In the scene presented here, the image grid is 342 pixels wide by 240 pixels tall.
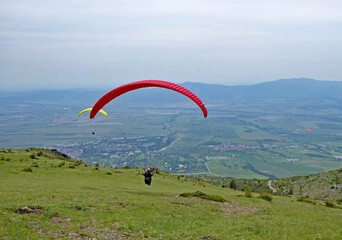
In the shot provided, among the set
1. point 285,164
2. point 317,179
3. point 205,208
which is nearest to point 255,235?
point 205,208

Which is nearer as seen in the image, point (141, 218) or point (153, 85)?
point (141, 218)

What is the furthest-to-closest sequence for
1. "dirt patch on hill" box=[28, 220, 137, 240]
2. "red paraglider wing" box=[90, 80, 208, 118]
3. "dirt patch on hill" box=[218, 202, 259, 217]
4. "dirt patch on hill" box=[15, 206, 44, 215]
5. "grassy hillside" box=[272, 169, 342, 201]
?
1. "grassy hillside" box=[272, 169, 342, 201]
2. "red paraglider wing" box=[90, 80, 208, 118]
3. "dirt patch on hill" box=[218, 202, 259, 217]
4. "dirt patch on hill" box=[15, 206, 44, 215]
5. "dirt patch on hill" box=[28, 220, 137, 240]

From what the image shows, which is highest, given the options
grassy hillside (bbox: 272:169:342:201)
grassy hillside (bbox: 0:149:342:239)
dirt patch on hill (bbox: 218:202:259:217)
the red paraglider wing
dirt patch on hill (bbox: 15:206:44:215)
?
the red paraglider wing

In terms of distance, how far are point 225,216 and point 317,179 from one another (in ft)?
132

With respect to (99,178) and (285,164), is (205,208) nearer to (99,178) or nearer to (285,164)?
(99,178)

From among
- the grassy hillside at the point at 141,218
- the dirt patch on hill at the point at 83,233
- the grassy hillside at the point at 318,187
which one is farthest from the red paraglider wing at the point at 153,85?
the grassy hillside at the point at 318,187

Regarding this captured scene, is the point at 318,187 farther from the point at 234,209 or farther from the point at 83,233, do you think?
the point at 83,233

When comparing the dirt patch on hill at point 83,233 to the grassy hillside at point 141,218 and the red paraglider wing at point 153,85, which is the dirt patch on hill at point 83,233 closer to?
the grassy hillside at point 141,218

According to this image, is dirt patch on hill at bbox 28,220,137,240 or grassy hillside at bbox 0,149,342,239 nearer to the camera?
dirt patch on hill at bbox 28,220,137,240

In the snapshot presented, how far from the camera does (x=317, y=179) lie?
171 feet

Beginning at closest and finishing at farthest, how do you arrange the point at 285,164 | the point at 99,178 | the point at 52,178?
the point at 52,178, the point at 99,178, the point at 285,164

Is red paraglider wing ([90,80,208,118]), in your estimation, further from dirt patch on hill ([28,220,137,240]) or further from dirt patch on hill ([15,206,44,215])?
dirt patch on hill ([28,220,137,240])

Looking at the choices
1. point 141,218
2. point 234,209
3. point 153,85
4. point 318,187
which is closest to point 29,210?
point 141,218

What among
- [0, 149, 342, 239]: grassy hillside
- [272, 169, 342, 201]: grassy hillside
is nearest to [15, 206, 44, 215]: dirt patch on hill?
[0, 149, 342, 239]: grassy hillside
